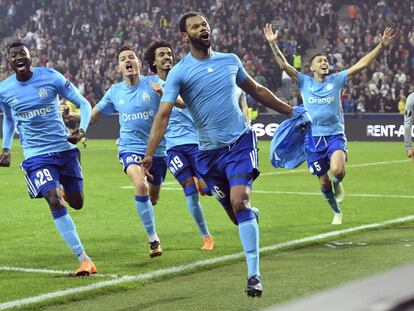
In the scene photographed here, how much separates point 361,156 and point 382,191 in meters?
9.23

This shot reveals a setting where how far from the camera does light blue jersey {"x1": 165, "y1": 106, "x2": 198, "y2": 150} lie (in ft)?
30.1

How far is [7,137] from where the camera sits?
816 centimetres

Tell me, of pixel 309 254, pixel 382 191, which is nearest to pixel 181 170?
pixel 309 254

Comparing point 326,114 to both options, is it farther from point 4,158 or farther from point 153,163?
point 4,158

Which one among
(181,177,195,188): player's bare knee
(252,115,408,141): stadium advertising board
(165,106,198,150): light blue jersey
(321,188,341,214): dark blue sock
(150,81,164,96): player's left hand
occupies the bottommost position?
(252,115,408,141): stadium advertising board

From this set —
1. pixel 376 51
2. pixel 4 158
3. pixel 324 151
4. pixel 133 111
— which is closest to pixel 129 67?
pixel 133 111

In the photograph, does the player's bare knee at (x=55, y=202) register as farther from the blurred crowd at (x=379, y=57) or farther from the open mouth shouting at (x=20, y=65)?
the blurred crowd at (x=379, y=57)

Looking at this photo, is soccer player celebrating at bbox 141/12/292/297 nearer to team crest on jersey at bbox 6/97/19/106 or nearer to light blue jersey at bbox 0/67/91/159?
light blue jersey at bbox 0/67/91/159

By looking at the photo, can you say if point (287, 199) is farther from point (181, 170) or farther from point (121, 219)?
point (181, 170)

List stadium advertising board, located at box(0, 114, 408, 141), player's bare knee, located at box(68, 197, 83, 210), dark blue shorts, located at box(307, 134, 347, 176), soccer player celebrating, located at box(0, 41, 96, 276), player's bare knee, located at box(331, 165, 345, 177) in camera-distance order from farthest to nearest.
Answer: stadium advertising board, located at box(0, 114, 408, 141)
dark blue shorts, located at box(307, 134, 347, 176)
player's bare knee, located at box(331, 165, 345, 177)
player's bare knee, located at box(68, 197, 83, 210)
soccer player celebrating, located at box(0, 41, 96, 276)

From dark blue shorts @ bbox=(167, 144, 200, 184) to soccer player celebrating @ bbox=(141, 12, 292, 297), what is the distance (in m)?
2.35

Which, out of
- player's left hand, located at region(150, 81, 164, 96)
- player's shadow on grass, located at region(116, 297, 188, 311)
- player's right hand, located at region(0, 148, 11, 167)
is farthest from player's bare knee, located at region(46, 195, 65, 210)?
player's shadow on grass, located at region(116, 297, 188, 311)

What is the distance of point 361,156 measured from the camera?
2447 cm

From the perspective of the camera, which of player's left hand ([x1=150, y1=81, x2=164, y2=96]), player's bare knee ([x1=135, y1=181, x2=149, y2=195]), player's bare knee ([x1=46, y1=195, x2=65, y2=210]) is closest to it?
player's bare knee ([x1=46, y1=195, x2=65, y2=210])
